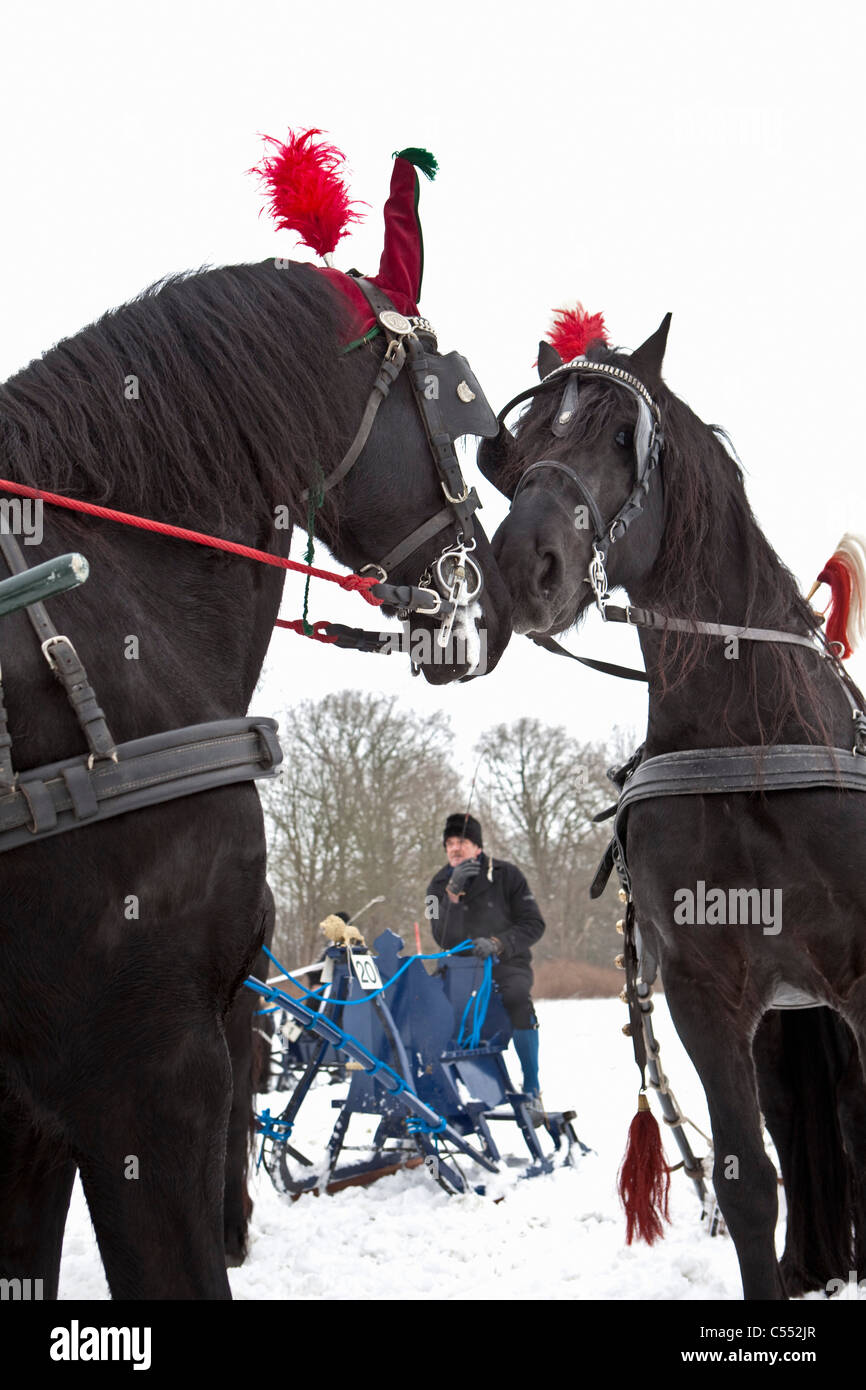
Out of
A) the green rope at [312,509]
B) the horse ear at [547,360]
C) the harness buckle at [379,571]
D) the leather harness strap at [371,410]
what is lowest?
the harness buckle at [379,571]

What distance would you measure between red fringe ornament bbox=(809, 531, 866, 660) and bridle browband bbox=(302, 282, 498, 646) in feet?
6.80

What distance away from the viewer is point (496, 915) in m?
8.14

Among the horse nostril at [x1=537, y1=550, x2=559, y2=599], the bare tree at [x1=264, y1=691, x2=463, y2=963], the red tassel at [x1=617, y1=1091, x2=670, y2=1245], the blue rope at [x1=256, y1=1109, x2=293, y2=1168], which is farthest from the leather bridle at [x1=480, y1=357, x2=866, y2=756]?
the bare tree at [x1=264, y1=691, x2=463, y2=963]

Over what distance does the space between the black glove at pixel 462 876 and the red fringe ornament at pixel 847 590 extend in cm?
466

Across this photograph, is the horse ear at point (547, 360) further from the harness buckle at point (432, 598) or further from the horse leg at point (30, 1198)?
the horse leg at point (30, 1198)

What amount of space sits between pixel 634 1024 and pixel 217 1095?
93.6 inches

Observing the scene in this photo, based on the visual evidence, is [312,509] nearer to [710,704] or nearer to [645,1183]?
[710,704]

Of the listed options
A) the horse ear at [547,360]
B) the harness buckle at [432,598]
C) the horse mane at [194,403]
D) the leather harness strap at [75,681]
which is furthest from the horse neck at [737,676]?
the leather harness strap at [75,681]

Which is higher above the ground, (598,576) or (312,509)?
(598,576)

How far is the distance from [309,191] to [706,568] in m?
1.53

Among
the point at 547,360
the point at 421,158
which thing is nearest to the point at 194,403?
the point at 421,158

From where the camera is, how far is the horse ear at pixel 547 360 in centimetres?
371

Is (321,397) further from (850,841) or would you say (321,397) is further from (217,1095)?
(850,841)
